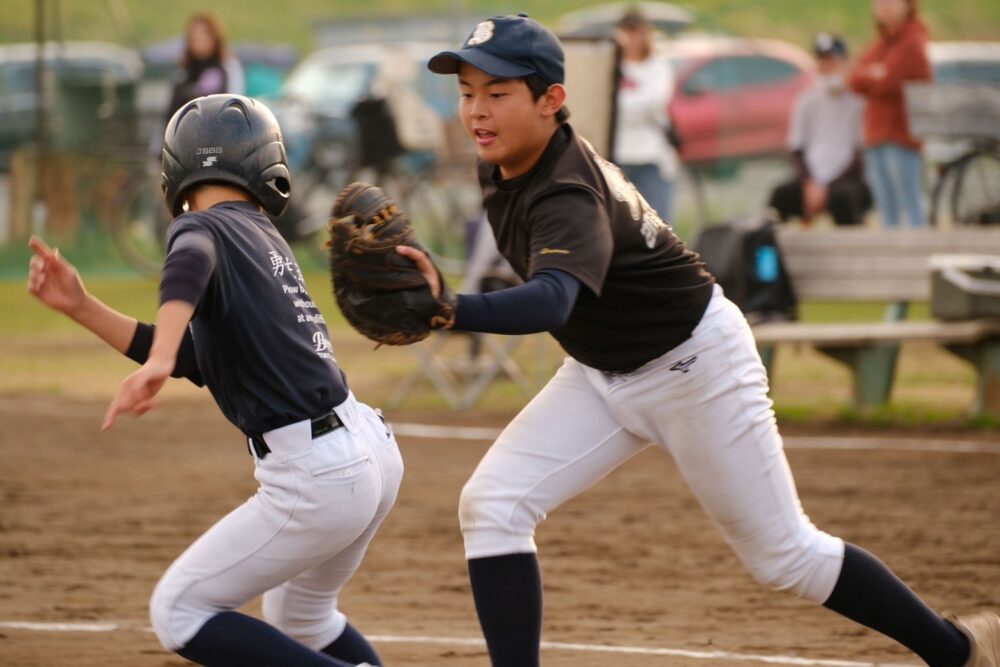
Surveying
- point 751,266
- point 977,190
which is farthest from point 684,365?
point 977,190

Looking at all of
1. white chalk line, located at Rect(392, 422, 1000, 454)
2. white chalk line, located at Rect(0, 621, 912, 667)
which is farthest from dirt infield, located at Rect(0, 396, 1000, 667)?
white chalk line, located at Rect(392, 422, 1000, 454)

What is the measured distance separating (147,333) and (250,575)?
0.66 metres

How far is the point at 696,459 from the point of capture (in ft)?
13.6

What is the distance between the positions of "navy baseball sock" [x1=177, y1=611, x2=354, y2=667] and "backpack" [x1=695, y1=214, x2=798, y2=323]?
640 cm

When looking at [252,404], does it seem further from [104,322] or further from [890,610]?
[890,610]

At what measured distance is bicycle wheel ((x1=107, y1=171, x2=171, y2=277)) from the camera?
16.1 metres

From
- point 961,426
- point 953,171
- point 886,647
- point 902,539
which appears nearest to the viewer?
point 886,647

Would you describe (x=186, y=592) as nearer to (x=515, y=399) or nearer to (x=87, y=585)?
(x=87, y=585)

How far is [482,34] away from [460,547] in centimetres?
322

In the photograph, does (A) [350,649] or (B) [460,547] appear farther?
(B) [460,547]

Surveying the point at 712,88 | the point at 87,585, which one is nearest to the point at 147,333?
the point at 87,585

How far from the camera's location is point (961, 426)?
9594 millimetres

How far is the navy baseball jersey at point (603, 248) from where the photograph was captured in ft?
12.3

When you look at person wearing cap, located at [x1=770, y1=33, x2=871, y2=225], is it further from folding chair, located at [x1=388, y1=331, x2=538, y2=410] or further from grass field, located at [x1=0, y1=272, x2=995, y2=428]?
folding chair, located at [x1=388, y1=331, x2=538, y2=410]
